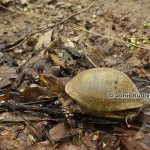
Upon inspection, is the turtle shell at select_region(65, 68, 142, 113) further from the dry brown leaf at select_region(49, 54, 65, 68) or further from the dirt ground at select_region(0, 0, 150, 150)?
the dry brown leaf at select_region(49, 54, 65, 68)

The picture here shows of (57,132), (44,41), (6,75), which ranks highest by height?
(44,41)

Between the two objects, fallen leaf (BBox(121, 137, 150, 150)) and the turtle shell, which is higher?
the turtle shell

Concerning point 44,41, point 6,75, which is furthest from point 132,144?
point 44,41

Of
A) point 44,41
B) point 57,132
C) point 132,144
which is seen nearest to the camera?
point 132,144

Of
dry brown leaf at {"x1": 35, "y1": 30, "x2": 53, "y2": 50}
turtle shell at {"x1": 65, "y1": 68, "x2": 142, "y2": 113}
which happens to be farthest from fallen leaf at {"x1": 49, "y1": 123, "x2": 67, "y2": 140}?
dry brown leaf at {"x1": 35, "y1": 30, "x2": 53, "y2": 50}

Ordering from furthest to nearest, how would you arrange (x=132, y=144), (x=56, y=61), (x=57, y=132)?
(x=56, y=61) → (x=57, y=132) → (x=132, y=144)

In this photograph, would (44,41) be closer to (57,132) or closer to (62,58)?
(62,58)
